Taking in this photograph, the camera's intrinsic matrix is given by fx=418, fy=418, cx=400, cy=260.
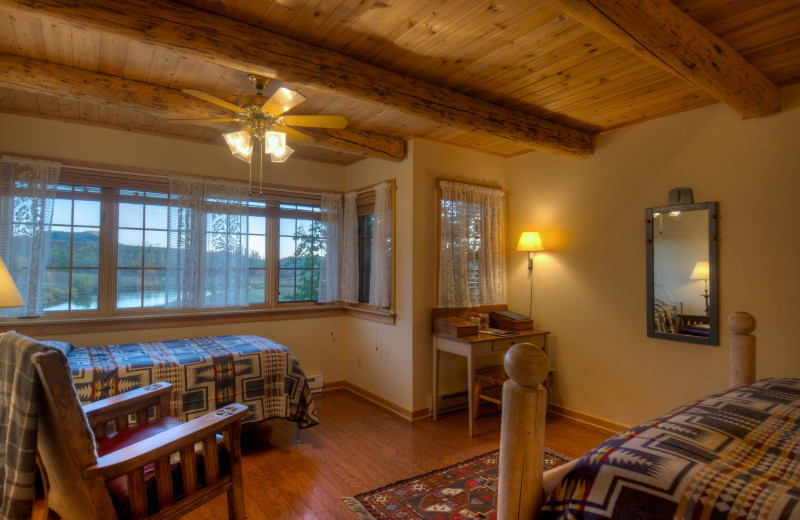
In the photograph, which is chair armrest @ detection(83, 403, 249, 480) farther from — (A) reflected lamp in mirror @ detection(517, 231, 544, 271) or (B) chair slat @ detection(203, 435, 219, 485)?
(A) reflected lamp in mirror @ detection(517, 231, 544, 271)

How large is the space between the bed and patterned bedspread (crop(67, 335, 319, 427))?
2.38m

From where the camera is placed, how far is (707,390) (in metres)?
2.92

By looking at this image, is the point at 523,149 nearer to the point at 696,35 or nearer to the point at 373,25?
the point at 696,35

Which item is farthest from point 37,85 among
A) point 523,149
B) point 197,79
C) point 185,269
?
point 523,149

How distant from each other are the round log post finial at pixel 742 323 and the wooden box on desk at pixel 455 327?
1.80m

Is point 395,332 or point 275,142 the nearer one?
point 275,142

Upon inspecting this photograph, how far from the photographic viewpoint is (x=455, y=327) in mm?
3457

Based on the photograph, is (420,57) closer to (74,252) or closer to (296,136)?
(296,136)

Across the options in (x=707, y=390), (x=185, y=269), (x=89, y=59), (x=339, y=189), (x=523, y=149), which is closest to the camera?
(x=89, y=59)

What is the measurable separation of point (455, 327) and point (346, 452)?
127 cm

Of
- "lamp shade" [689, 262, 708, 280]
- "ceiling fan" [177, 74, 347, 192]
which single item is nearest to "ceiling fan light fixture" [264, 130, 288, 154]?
"ceiling fan" [177, 74, 347, 192]

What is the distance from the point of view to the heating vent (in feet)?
14.3

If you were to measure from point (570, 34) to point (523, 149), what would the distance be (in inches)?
80.1

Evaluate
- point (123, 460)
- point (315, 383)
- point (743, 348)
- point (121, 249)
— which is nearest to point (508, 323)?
point (743, 348)
